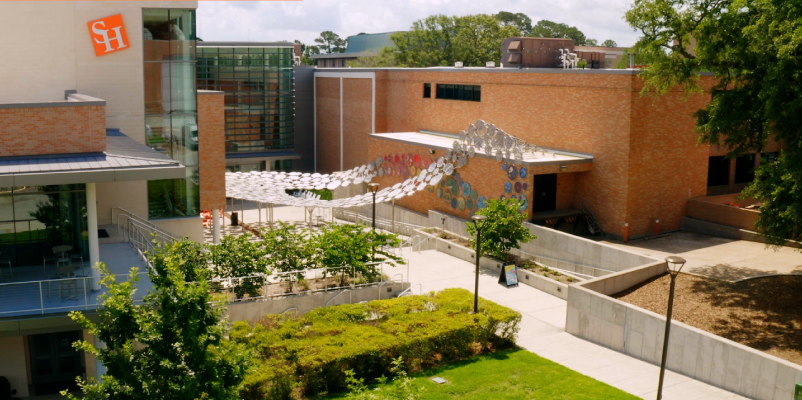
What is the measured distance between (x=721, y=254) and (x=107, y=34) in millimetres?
23700

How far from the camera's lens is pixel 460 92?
42.8 metres

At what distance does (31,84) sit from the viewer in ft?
83.2

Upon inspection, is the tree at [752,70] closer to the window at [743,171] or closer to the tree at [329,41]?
the window at [743,171]

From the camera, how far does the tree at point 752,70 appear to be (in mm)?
21266

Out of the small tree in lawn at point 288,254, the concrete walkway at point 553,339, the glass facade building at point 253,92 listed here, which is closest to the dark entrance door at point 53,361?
the small tree in lawn at point 288,254

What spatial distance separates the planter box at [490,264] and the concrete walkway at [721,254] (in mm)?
4439

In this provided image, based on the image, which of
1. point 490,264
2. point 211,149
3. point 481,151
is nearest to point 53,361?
point 211,149

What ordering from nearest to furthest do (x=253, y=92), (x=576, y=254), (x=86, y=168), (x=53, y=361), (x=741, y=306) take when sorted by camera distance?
(x=86, y=168)
(x=53, y=361)
(x=741, y=306)
(x=576, y=254)
(x=253, y=92)

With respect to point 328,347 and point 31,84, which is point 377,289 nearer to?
point 328,347

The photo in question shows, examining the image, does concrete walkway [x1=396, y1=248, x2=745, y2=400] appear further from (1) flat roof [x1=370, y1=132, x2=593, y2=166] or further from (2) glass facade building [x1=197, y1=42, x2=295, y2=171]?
(2) glass facade building [x1=197, y1=42, x2=295, y2=171]

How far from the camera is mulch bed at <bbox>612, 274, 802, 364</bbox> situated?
20.6 m

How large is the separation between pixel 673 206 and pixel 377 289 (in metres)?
15.5

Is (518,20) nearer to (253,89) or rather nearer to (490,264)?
(253,89)

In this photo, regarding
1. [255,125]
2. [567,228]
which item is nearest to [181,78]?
[567,228]
